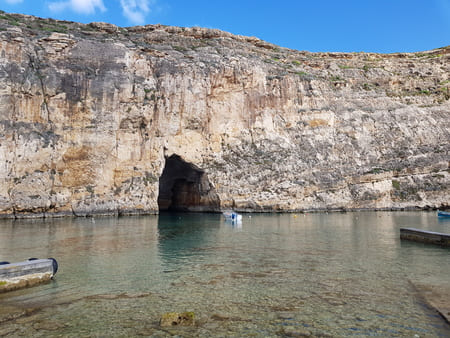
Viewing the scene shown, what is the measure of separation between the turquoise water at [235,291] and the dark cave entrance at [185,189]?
1159 inches

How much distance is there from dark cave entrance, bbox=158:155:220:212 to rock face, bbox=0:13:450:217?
0.94ft

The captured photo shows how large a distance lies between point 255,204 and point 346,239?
25603mm

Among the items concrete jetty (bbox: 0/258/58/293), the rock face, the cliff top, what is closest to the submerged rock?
concrete jetty (bbox: 0/258/58/293)

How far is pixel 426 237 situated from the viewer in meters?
17.8

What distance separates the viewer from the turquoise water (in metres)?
6.71

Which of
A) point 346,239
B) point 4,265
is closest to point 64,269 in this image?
point 4,265

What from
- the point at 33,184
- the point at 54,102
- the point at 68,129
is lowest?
the point at 33,184

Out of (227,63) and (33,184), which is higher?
(227,63)

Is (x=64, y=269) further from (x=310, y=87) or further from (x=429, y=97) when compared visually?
(x=429, y=97)

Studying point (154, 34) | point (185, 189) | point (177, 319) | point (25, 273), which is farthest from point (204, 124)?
point (177, 319)

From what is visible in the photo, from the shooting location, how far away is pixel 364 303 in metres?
8.07

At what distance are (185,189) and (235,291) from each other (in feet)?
147

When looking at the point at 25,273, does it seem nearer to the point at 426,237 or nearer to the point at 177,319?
the point at 177,319

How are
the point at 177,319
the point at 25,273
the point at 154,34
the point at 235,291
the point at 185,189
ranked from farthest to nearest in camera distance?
the point at 185,189 < the point at 154,34 < the point at 25,273 < the point at 235,291 < the point at 177,319
